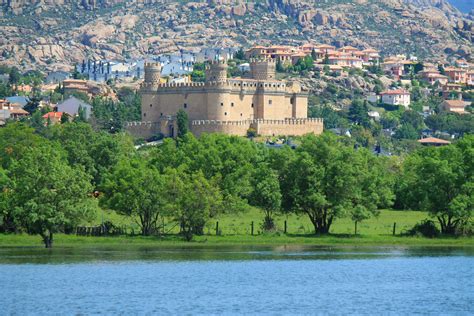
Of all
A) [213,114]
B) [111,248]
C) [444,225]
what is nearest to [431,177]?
[444,225]

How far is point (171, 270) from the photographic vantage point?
7125 cm

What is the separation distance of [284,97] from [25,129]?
5286 cm

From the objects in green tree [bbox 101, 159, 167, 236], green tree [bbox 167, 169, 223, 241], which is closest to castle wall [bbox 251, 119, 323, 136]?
green tree [bbox 101, 159, 167, 236]

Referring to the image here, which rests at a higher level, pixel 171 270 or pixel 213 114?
pixel 213 114

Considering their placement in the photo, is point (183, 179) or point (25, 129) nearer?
point (183, 179)

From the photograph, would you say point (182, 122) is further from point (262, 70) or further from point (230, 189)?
point (230, 189)

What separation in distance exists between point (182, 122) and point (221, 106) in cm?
598

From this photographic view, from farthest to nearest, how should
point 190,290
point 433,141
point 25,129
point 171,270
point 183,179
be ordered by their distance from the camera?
point 433,141, point 25,129, point 183,179, point 171,270, point 190,290

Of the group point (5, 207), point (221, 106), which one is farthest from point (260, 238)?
point (221, 106)

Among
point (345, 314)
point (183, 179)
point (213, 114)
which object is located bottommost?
point (345, 314)

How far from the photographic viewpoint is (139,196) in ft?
274

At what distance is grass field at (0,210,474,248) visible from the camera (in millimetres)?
81875

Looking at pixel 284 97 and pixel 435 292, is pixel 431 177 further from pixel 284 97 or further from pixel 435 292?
pixel 284 97

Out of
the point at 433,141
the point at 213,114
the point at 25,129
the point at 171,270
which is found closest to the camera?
the point at 171,270
